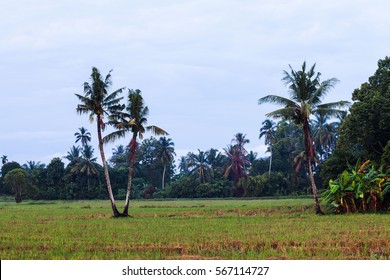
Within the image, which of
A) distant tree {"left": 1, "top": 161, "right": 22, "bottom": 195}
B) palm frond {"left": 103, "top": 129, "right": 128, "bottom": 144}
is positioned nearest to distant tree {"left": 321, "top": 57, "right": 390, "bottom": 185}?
palm frond {"left": 103, "top": 129, "right": 128, "bottom": 144}

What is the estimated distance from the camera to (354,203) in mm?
30312

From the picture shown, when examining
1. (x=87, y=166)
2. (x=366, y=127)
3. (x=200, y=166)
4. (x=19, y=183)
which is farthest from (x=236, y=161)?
(x=366, y=127)

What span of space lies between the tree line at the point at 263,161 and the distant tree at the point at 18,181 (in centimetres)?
12

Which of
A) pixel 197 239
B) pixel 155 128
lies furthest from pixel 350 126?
pixel 197 239

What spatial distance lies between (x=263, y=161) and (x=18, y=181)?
33259 mm

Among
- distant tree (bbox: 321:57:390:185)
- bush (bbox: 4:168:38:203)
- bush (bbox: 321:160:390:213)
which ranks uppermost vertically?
distant tree (bbox: 321:57:390:185)

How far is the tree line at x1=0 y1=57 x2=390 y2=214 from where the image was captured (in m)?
31.5

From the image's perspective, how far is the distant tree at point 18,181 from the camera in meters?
66.5

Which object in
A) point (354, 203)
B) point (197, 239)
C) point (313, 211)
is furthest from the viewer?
point (313, 211)

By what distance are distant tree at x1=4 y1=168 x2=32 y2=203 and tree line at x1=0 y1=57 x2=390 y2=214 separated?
0.12 m

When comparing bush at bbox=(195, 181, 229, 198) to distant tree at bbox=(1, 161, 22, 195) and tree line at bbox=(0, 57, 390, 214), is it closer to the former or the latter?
tree line at bbox=(0, 57, 390, 214)

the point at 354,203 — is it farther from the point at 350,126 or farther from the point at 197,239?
the point at 197,239

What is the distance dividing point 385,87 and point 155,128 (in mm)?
15075

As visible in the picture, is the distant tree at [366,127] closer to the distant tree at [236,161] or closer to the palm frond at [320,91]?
the palm frond at [320,91]
